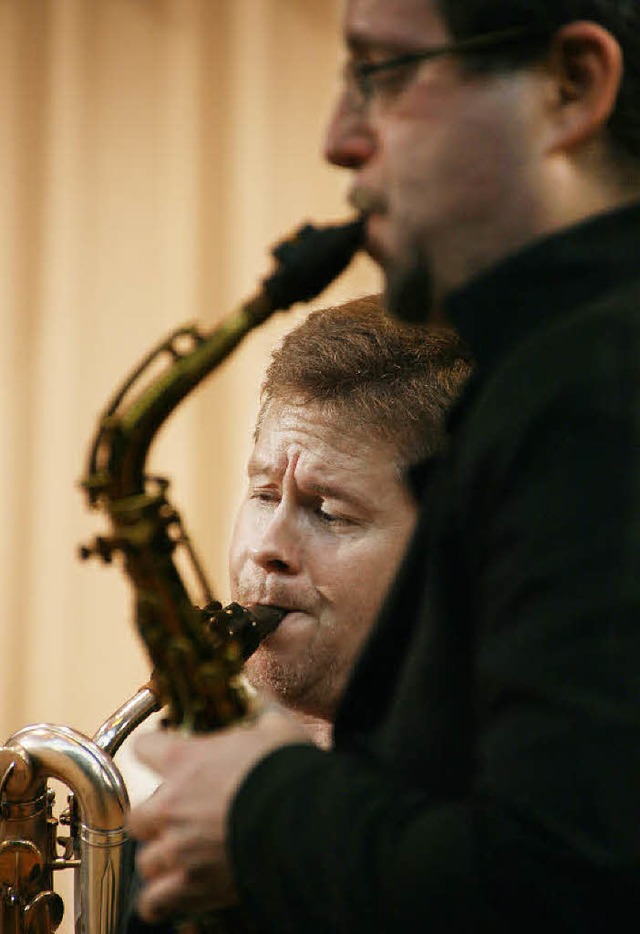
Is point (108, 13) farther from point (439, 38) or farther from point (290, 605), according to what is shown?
point (439, 38)

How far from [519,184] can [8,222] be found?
101 inches

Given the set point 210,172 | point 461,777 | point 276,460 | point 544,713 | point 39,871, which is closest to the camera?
point 544,713

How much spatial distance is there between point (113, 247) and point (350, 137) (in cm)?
240

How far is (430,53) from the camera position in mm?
860

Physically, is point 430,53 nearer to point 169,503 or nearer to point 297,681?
point 169,503

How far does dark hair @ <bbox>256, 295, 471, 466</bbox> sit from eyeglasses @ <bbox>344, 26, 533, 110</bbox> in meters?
0.92

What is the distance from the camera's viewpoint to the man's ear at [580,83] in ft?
2.77

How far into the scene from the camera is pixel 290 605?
1723mm

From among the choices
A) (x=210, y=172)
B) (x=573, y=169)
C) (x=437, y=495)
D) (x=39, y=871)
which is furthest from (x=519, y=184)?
(x=210, y=172)

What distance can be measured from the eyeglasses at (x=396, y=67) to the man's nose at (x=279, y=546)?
928mm

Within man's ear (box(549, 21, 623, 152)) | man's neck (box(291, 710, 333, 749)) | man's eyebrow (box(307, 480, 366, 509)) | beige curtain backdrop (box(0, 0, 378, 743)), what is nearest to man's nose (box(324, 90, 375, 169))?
man's ear (box(549, 21, 623, 152))

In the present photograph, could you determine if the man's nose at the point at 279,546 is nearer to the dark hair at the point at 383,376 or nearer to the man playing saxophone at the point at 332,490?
the man playing saxophone at the point at 332,490

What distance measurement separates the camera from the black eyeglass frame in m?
0.85

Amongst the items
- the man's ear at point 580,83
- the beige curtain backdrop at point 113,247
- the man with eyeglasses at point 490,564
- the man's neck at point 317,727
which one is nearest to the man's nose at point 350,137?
the man with eyeglasses at point 490,564
